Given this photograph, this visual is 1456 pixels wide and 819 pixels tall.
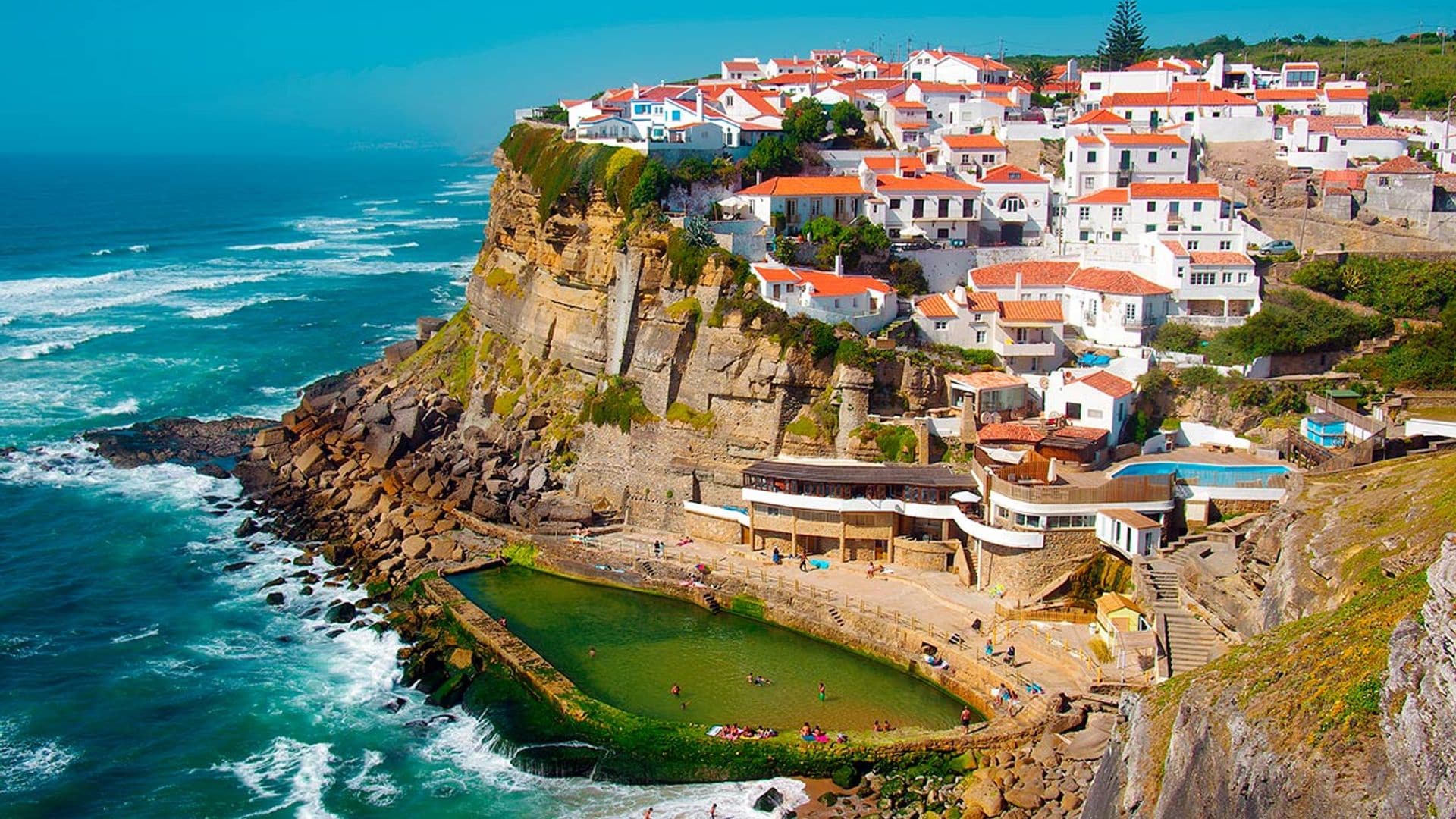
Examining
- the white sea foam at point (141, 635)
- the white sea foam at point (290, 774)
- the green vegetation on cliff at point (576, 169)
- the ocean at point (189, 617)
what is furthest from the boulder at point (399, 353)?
the white sea foam at point (290, 774)

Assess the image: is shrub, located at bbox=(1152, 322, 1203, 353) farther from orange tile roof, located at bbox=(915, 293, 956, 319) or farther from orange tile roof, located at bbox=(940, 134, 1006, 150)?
orange tile roof, located at bbox=(940, 134, 1006, 150)

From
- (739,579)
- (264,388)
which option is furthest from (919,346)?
(264,388)

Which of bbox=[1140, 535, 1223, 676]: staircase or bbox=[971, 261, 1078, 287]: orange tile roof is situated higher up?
bbox=[971, 261, 1078, 287]: orange tile roof

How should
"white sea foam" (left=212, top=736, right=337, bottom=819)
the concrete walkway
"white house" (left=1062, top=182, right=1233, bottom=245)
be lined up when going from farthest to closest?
"white house" (left=1062, top=182, right=1233, bottom=245) → the concrete walkway → "white sea foam" (left=212, top=736, right=337, bottom=819)

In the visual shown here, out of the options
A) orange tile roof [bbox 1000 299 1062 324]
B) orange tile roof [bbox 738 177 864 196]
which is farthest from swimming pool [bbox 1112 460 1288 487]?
orange tile roof [bbox 738 177 864 196]

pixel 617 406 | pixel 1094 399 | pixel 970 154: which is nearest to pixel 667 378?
pixel 617 406
